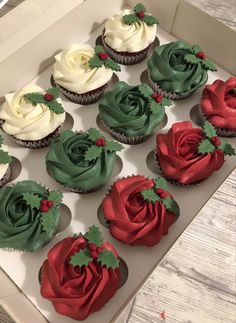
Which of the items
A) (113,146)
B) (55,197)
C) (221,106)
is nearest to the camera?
(55,197)

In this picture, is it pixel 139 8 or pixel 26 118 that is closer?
pixel 26 118

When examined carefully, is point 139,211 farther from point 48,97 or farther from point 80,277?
point 48,97

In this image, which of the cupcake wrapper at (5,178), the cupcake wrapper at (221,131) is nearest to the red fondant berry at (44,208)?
the cupcake wrapper at (5,178)

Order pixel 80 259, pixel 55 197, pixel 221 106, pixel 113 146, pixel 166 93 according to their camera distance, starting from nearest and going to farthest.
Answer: pixel 80 259, pixel 55 197, pixel 113 146, pixel 221 106, pixel 166 93

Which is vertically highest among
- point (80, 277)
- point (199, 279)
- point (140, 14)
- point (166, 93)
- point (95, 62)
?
point (140, 14)

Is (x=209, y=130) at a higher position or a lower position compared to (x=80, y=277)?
higher

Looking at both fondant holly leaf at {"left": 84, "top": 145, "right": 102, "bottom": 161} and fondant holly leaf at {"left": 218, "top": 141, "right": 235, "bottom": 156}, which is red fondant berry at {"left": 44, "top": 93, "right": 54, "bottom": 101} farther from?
fondant holly leaf at {"left": 218, "top": 141, "right": 235, "bottom": 156}

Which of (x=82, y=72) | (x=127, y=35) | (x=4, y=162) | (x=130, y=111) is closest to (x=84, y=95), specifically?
(x=82, y=72)

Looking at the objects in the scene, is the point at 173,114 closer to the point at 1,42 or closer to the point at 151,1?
the point at 151,1
